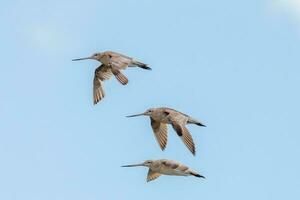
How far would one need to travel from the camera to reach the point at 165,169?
128 feet

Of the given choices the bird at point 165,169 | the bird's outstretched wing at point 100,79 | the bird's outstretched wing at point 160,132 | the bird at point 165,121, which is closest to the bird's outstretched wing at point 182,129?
the bird at point 165,121

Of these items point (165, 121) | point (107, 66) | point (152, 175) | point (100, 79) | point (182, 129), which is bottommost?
point (152, 175)

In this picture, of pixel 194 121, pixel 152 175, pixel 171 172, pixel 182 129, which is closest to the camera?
pixel 182 129

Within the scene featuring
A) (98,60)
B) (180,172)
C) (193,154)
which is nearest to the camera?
(193,154)

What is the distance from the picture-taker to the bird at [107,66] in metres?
41.2

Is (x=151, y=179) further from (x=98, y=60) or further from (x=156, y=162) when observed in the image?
(x=98, y=60)

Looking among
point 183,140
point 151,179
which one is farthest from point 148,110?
point 183,140

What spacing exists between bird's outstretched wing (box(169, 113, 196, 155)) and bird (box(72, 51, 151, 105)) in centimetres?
270

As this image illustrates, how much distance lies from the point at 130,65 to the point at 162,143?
4082 millimetres

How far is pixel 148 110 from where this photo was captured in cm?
4128

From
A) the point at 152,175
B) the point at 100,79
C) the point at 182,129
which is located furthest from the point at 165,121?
the point at 100,79

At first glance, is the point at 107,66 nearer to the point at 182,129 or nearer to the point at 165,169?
the point at 165,169

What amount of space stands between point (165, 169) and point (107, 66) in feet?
25.0

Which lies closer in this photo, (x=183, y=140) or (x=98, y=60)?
(x=183, y=140)
